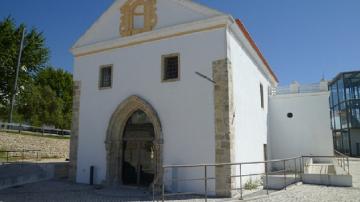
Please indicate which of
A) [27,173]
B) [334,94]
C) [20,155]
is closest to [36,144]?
[20,155]

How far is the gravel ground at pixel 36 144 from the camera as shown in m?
18.7

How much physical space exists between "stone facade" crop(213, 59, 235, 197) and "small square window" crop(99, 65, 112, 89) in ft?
16.1

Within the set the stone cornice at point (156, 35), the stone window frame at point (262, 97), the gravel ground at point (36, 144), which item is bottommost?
the gravel ground at point (36, 144)

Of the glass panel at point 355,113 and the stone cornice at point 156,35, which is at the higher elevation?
the stone cornice at point 156,35

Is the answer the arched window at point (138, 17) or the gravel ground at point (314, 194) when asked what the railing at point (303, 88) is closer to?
the gravel ground at point (314, 194)

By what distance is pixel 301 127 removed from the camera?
653 inches

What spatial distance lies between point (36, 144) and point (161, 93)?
1345 centimetres

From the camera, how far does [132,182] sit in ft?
38.2

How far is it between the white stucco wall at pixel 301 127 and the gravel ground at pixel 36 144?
15.2 m

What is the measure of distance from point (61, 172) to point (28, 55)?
52.2ft

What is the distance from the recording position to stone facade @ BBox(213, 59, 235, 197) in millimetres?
9336

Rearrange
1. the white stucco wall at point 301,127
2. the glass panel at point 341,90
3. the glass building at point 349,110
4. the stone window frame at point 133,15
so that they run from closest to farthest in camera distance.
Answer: the stone window frame at point 133,15
the white stucco wall at point 301,127
the glass building at point 349,110
the glass panel at point 341,90

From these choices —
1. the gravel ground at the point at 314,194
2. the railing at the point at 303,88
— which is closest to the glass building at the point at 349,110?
the railing at the point at 303,88

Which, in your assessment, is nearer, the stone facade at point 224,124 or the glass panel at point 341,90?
the stone facade at point 224,124
